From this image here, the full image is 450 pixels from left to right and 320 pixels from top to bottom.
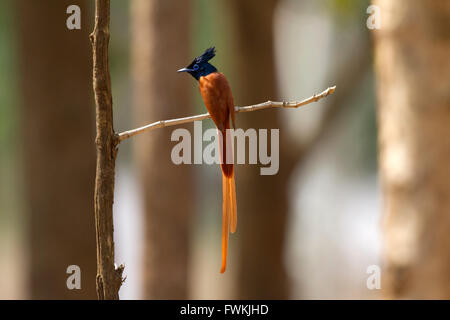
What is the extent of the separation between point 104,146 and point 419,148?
331 centimetres

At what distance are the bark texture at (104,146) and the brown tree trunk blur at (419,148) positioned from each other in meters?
3.20

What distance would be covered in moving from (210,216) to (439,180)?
15.0 m

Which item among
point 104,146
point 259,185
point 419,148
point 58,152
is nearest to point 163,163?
point 58,152

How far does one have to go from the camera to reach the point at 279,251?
589 centimetres

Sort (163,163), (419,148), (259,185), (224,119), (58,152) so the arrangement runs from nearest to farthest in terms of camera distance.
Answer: (224,119)
(419,148)
(58,152)
(163,163)
(259,185)

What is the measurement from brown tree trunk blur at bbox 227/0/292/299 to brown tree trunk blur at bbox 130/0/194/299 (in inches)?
35.7

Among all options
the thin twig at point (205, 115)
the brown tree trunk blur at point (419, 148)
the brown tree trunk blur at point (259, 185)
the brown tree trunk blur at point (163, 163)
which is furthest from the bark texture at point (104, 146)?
the brown tree trunk blur at point (259, 185)

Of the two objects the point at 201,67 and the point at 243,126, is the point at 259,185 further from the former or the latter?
the point at 201,67

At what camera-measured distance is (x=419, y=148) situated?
3.95 m

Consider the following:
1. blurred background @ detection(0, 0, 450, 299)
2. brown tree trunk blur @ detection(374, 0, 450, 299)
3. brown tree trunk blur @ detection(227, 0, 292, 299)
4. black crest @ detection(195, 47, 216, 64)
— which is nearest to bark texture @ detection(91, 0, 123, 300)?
black crest @ detection(195, 47, 216, 64)

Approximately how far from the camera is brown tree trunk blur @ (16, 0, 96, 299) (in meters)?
4.19

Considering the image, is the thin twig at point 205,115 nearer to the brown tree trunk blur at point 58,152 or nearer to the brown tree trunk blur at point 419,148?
the brown tree trunk blur at point 419,148

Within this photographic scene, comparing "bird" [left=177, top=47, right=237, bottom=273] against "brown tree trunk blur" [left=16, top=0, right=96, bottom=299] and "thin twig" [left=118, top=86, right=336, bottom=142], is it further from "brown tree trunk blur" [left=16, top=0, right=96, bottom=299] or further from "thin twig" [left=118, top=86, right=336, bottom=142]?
"brown tree trunk blur" [left=16, top=0, right=96, bottom=299]

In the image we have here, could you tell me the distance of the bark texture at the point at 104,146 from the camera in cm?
95
